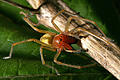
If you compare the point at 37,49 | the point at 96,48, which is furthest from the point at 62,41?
the point at 96,48

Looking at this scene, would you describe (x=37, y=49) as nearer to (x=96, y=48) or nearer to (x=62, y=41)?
(x=62, y=41)

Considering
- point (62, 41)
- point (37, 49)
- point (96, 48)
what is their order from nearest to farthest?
point (96, 48)
point (37, 49)
point (62, 41)

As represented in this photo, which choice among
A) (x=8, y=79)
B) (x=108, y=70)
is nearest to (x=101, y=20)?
(x=108, y=70)

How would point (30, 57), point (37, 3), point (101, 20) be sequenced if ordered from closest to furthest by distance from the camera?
point (30, 57) → point (37, 3) → point (101, 20)

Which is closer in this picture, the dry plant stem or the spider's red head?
the dry plant stem

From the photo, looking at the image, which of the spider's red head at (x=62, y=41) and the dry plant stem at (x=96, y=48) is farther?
the spider's red head at (x=62, y=41)

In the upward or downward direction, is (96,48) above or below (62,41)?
below

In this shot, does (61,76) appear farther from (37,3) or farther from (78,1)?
(78,1)

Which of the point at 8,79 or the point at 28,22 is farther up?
the point at 28,22
